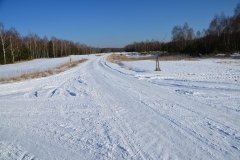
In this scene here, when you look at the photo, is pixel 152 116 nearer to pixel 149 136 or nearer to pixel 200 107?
pixel 149 136

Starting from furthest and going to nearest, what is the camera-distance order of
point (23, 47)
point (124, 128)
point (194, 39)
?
point (194, 39) < point (23, 47) < point (124, 128)

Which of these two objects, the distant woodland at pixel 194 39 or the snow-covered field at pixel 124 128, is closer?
the snow-covered field at pixel 124 128

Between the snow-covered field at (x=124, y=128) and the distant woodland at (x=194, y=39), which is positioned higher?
the distant woodland at (x=194, y=39)

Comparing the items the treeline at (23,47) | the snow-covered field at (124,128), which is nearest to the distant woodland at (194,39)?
the treeline at (23,47)

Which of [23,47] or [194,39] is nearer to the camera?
[23,47]

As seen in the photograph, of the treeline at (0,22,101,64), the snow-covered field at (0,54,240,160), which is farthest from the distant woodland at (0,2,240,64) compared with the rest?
the snow-covered field at (0,54,240,160)

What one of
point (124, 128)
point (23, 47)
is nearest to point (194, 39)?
point (23, 47)

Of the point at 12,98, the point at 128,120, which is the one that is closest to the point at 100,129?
the point at 128,120

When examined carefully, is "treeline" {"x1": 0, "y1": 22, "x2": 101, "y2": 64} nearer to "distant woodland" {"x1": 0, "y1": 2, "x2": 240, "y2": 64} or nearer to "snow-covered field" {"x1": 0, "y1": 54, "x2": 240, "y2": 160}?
"distant woodland" {"x1": 0, "y1": 2, "x2": 240, "y2": 64}

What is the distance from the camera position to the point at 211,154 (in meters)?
2.80

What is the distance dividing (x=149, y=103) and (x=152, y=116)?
1.19 metres

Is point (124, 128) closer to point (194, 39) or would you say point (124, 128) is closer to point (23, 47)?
point (23, 47)

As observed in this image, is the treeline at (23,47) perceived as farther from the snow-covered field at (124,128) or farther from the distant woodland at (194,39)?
the snow-covered field at (124,128)

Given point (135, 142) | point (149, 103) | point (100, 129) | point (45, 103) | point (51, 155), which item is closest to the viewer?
point (51, 155)
